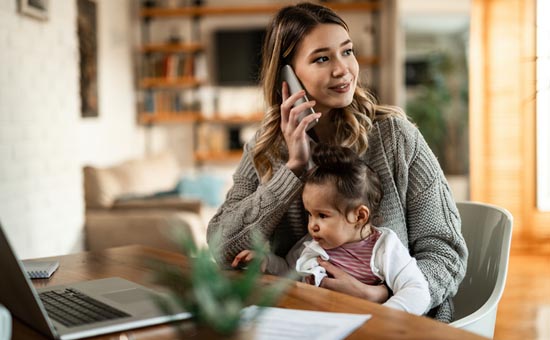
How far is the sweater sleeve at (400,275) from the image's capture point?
1.44 metres

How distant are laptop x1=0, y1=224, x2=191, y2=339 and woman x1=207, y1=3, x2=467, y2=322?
0.46m

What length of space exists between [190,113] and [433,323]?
6202mm

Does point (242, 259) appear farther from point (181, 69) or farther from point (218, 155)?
point (181, 69)

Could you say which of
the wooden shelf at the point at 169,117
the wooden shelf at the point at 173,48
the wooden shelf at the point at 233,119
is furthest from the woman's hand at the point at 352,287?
the wooden shelf at the point at 173,48

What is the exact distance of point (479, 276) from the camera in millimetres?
1750

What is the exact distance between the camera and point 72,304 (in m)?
1.22

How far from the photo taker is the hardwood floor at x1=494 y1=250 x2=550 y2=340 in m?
3.64

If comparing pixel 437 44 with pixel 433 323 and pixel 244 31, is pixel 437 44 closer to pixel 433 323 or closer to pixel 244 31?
pixel 244 31

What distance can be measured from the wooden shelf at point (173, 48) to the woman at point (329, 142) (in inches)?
208

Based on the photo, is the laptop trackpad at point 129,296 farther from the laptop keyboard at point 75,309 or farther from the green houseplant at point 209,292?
the green houseplant at point 209,292

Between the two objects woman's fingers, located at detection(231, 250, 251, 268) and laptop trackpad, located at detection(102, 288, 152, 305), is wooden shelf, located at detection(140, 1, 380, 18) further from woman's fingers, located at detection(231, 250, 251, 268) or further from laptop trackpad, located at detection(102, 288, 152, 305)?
laptop trackpad, located at detection(102, 288, 152, 305)

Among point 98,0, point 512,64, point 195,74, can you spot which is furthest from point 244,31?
point 512,64

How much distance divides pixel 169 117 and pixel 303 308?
6088 millimetres

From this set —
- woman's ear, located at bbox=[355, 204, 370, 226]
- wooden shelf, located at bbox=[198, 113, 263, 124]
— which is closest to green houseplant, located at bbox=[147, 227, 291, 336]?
woman's ear, located at bbox=[355, 204, 370, 226]
